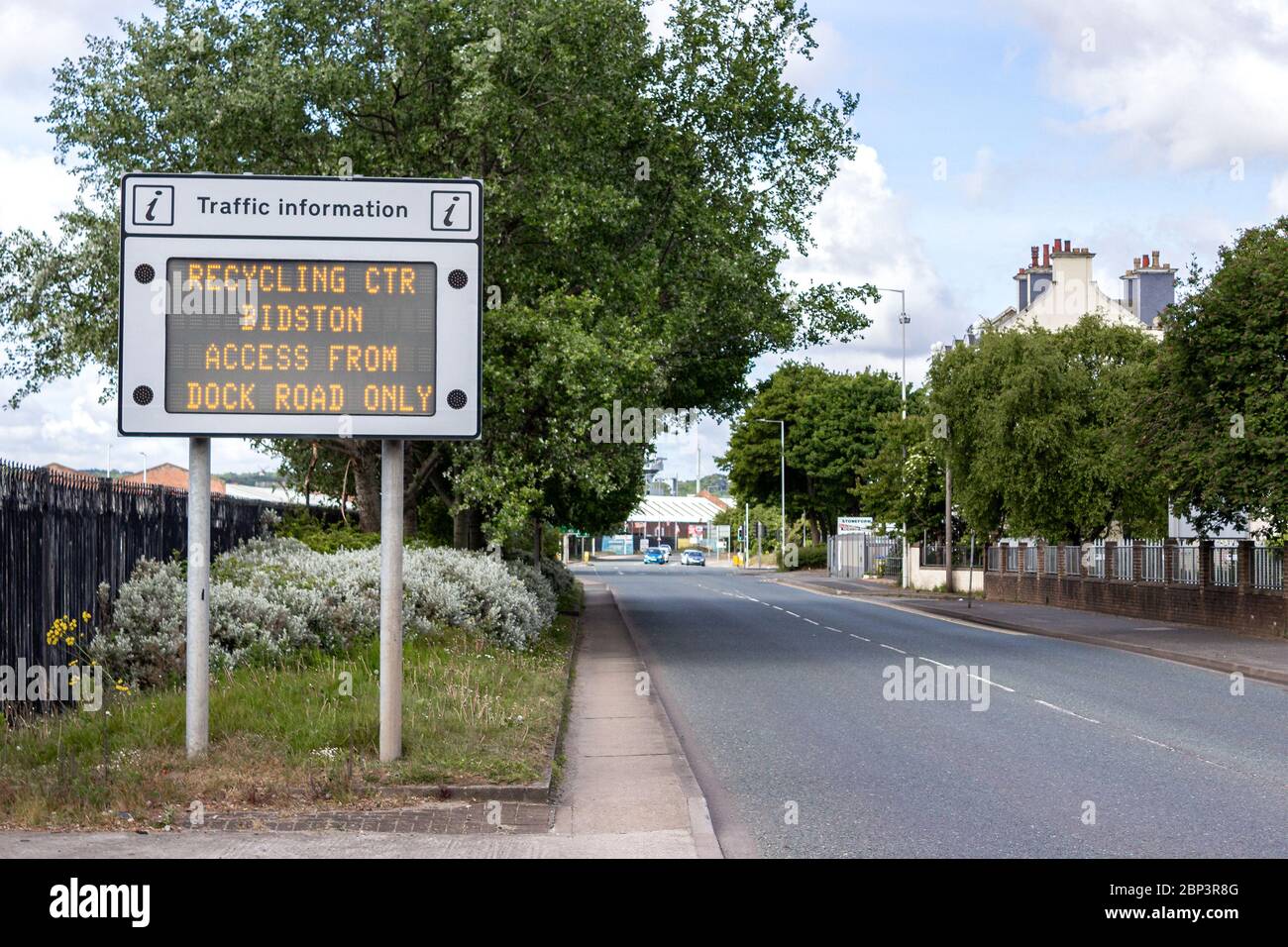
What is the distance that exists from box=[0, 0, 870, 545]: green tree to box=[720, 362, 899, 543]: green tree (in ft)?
212

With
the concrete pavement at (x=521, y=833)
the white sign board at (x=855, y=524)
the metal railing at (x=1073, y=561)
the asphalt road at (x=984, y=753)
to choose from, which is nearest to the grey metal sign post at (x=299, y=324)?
the concrete pavement at (x=521, y=833)

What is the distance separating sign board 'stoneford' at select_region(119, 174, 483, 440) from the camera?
405 inches

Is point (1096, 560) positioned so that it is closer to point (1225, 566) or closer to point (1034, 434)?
point (1034, 434)

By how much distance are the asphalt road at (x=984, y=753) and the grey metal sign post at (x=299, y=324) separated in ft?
10.6

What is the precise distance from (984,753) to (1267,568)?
18.5m

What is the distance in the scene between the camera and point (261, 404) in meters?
10.3

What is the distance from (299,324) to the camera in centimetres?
1034

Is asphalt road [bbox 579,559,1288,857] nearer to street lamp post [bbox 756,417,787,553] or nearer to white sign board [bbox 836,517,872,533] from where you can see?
white sign board [bbox 836,517,872,533]

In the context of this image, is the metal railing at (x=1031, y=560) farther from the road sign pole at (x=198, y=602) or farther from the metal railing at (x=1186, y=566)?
the road sign pole at (x=198, y=602)

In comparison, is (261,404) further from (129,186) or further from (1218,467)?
(1218,467)
